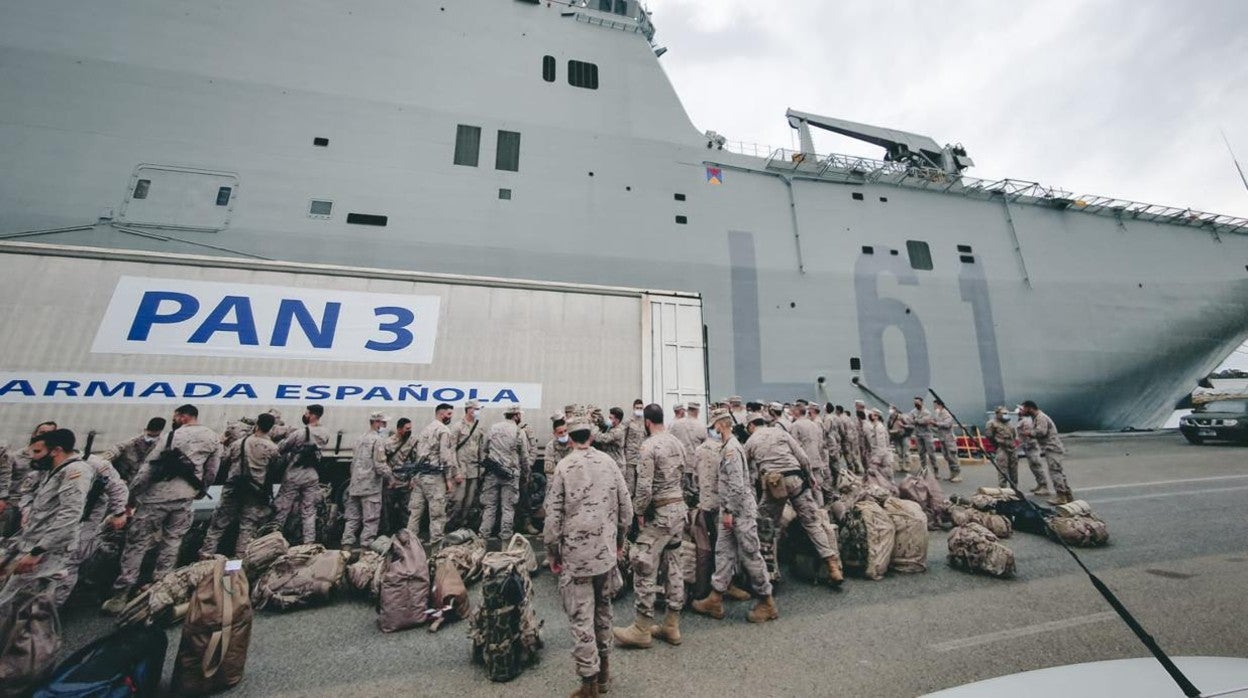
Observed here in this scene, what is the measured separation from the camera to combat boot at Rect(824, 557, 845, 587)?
3787 millimetres

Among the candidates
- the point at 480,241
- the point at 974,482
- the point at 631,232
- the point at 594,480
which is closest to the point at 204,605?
the point at 594,480

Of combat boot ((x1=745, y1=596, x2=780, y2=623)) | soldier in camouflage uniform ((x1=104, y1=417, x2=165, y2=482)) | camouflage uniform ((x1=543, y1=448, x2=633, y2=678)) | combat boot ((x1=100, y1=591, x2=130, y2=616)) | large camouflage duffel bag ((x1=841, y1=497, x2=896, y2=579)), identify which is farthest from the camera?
soldier in camouflage uniform ((x1=104, y1=417, x2=165, y2=482))

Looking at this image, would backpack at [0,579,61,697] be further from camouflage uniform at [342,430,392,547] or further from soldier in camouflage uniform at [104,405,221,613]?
camouflage uniform at [342,430,392,547]

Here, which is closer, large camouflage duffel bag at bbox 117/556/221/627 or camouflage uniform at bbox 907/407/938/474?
large camouflage duffel bag at bbox 117/556/221/627

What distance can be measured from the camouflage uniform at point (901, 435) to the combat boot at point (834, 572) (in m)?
7.56

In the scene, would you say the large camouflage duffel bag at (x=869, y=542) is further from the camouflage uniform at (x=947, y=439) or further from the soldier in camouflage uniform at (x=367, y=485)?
the camouflage uniform at (x=947, y=439)

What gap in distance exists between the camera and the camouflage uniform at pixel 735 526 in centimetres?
341

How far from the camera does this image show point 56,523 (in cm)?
277

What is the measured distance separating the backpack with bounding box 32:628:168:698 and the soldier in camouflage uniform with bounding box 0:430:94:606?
85 centimetres

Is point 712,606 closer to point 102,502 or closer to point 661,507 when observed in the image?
point 661,507

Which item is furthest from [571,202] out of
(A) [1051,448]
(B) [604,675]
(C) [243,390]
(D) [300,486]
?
(A) [1051,448]

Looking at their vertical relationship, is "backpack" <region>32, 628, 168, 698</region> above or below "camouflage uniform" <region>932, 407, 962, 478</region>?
below

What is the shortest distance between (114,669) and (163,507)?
237 centimetres

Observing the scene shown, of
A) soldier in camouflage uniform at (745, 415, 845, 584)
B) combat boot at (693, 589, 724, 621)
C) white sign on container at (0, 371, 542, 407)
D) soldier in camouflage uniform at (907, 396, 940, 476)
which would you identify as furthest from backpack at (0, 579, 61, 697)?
soldier in camouflage uniform at (907, 396, 940, 476)
